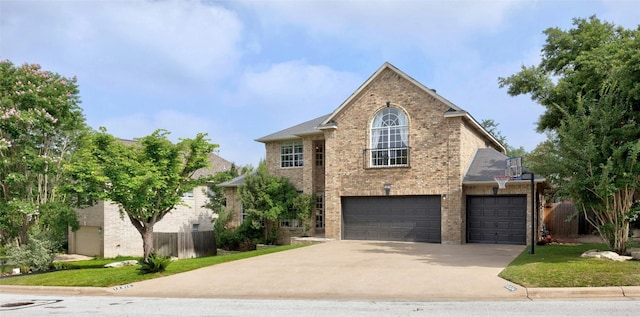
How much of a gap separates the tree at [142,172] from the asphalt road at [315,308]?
6.74 metres

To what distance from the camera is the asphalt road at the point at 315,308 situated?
8695mm

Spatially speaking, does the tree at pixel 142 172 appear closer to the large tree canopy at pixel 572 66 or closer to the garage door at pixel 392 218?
the garage door at pixel 392 218

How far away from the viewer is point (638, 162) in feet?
45.6

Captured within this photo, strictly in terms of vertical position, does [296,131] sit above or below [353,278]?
above

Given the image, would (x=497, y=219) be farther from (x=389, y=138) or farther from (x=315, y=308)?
(x=315, y=308)

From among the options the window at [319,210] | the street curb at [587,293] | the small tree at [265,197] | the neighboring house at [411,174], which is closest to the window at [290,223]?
the small tree at [265,197]

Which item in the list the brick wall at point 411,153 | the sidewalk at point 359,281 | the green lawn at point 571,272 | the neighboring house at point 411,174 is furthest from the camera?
the brick wall at point 411,153

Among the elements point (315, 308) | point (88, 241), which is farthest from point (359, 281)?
point (88, 241)

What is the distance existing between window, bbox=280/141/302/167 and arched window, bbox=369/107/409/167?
17.1ft

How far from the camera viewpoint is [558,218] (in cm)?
2920

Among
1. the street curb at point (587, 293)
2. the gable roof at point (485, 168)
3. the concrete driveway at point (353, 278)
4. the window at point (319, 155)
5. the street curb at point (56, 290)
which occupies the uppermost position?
the window at point (319, 155)

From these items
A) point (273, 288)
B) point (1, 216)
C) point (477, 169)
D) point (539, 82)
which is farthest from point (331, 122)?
point (1, 216)

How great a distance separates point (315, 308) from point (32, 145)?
21.6 m

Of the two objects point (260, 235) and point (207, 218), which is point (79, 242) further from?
point (260, 235)
